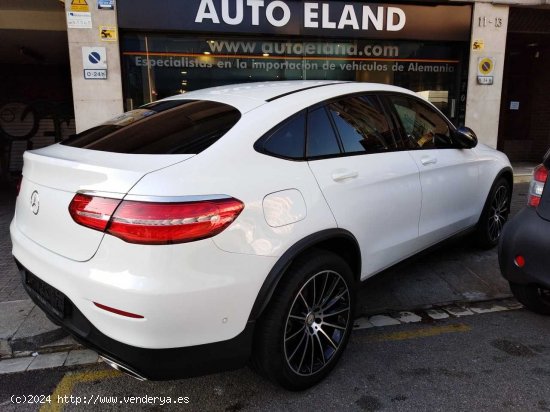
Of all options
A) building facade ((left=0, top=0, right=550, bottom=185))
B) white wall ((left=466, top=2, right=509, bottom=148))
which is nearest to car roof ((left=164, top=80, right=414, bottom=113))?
building facade ((left=0, top=0, right=550, bottom=185))

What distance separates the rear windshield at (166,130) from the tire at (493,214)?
3108mm

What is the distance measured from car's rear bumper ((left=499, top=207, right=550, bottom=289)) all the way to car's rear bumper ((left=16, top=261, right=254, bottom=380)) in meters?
1.99

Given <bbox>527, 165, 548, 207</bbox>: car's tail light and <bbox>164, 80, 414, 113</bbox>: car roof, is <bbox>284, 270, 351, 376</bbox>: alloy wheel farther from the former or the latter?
<bbox>527, 165, 548, 207</bbox>: car's tail light

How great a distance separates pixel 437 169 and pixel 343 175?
1.30 m

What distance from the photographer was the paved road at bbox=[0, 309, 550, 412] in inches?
105

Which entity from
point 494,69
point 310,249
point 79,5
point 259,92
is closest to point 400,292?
point 310,249

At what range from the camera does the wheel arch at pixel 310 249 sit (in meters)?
2.35

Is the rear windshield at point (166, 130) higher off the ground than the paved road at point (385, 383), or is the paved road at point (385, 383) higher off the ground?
the rear windshield at point (166, 130)

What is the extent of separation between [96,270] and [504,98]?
1197 cm

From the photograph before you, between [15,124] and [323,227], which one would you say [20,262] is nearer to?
[323,227]

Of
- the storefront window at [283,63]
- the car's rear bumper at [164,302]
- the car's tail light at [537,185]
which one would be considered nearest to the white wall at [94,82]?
the storefront window at [283,63]

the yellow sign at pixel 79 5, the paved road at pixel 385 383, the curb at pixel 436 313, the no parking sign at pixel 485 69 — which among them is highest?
the yellow sign at pixel 79 5

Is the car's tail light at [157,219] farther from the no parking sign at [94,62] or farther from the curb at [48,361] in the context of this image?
the no parking sign at [94,62]

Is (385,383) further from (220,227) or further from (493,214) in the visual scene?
(493,214)
